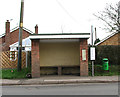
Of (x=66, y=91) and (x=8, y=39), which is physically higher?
(x=8, y=39)

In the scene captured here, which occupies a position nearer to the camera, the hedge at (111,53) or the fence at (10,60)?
the fence at (10,60)

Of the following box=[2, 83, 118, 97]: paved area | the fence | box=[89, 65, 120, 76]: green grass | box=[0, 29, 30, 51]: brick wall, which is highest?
box=[0, 29, 30, 51]: brick wall

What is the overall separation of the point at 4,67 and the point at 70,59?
591 centimetres

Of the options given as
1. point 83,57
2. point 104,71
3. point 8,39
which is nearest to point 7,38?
point 8,39

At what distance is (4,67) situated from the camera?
13586 millimetres

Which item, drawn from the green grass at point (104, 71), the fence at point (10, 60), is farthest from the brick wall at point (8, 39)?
the green grass at point (104, 71)

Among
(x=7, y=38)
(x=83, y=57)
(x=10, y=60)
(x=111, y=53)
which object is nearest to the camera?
(x=83, y=57)

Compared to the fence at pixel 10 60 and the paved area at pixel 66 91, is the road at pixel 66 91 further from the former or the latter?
the fence at pixel 10 60

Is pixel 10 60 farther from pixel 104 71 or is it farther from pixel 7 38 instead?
pixel 7 38

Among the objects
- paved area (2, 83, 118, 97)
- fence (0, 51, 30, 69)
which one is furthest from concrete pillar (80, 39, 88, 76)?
fence (0, 51, 30, 69)

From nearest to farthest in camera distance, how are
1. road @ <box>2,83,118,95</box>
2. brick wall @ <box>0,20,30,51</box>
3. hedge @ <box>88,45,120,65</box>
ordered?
1. road @ <box>2,83,118,95</box>
2. hedge @ <box>88,45,120,65</box>
3. brick wall @ <box>0,20,30,51</box>

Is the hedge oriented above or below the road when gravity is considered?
above

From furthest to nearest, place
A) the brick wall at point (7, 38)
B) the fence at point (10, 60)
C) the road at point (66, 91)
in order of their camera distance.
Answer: the brick wall at point (7, 38) → the fence at point (10, 60) → the road at point (66, 91)

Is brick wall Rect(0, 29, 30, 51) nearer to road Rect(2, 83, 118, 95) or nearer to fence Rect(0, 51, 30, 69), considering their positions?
fence Rect(0, 51, 30, 69)
